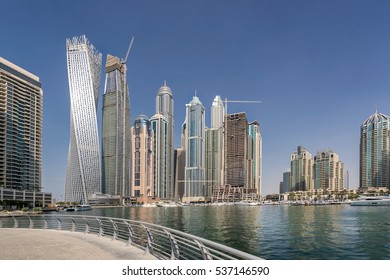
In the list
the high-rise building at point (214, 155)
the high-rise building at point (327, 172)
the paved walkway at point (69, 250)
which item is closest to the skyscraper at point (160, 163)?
the paved walkway at point (69, 250)

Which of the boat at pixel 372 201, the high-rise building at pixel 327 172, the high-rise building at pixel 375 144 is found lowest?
the boat at pixel 372 201

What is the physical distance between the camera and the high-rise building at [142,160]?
170 feet

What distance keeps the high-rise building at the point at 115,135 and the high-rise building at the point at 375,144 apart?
128ft

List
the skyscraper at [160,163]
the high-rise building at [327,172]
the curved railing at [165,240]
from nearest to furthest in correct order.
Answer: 1. the curved railing at [165,240]
2. the skyscraper at [160,163]
3. the high-rise building at [327,172]

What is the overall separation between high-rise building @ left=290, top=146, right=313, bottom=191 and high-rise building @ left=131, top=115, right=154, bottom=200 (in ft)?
270

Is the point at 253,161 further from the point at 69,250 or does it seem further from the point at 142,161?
the point at 69,250

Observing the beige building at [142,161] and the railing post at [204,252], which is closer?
the railing post at [204,252]

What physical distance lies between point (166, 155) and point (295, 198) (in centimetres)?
11333

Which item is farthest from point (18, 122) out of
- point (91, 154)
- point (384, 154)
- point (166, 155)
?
point (384, 154)

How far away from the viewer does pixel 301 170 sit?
143000mm

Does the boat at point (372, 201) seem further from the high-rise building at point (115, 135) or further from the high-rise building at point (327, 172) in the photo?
the high-rise building at point (115, 135)

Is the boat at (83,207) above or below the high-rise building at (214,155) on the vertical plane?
below

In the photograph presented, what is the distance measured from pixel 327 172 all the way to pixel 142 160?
103315 mm
